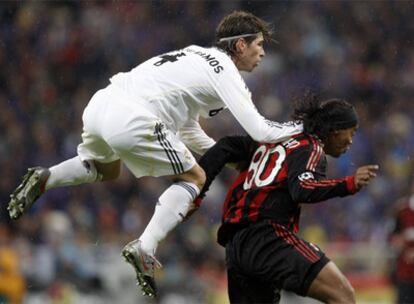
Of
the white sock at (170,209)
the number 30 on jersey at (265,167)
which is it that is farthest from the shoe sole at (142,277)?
the number 30 on jersey at (265,167)

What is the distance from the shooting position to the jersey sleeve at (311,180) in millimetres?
5684

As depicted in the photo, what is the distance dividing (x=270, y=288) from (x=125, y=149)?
119 centimetres

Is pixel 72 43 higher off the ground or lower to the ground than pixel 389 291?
higher

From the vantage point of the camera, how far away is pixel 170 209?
6273 millimetres

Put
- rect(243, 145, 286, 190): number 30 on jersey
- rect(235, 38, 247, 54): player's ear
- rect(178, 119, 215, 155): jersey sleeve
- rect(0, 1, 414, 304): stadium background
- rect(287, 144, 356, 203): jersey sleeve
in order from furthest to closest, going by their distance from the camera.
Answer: rect(0, 1, 414, 304): stadium background, rect(178, 119, 215, 155): jersey sleeve, rect(235, 38, 247, 54): player's ear, rect(243, 145, 286, 190): number 30 on jersey, rect(287, 144, 356, 203): jersey sleeve

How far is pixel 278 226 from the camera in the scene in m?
5.99

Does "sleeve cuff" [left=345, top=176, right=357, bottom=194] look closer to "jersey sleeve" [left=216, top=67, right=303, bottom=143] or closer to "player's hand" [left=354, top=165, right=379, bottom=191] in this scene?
"player's hand" [left=354, top=165, right=379, bottom=191]

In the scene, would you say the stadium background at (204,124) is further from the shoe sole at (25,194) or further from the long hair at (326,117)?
the long hair at (326,117)

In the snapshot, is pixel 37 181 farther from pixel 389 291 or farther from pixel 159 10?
pixel 159 10

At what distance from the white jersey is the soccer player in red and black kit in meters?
0.17

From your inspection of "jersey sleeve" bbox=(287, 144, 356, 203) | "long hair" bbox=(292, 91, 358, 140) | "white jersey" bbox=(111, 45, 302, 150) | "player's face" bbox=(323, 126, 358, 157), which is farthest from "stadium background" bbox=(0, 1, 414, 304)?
"jersey sleeve" bbox=(287, 144, 356, 203)

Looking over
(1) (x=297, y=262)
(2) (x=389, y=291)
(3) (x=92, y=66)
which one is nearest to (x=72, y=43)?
(3) (x=92, y=66)

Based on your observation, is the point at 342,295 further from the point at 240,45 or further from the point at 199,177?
the point at 240,45

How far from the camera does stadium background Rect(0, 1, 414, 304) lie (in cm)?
1148
